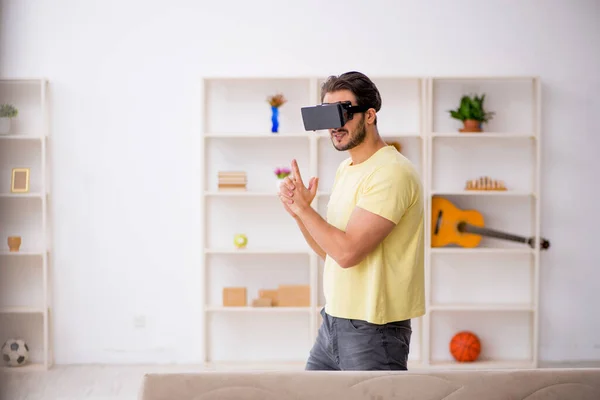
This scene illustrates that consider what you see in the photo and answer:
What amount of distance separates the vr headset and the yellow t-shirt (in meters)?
0.12

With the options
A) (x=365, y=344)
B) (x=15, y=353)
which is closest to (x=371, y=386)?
(x=365, y=344)

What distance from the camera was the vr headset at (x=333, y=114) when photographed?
5.81 feet

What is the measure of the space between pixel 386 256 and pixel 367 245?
0.09m

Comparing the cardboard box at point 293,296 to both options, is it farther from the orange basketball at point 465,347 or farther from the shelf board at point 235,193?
the orange basketball at point 465,347

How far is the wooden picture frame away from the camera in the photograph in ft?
12.9

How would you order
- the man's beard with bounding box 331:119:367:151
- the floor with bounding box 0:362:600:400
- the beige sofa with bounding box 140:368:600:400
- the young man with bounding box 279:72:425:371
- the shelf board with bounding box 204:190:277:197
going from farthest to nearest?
the shelf board with bounding box 204:190:277:197 < the floor with bounding box 0:362:600:400 < the man's beard with bounding box 331:119:367:151 < the young man with bounding box 279:72:425:371 < the beige sofa with bounding box 140:368:600:400

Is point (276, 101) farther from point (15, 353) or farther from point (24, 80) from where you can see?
point (15, 353)

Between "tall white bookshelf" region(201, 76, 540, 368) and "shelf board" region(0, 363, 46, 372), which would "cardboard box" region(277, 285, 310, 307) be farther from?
"shelf board" region(0, 363, 46, 372)

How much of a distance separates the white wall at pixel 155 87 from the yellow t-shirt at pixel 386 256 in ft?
7.83

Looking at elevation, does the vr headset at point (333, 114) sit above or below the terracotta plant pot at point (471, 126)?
below

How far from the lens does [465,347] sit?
155 inches

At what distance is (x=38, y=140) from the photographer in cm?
403

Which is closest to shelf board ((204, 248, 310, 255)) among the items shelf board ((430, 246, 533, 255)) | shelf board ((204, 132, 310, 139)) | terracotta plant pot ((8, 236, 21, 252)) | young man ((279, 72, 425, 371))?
shelf board ((204, 132, 310, 139))

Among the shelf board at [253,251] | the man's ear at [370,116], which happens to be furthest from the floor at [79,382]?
the man's ear at [370,116]
